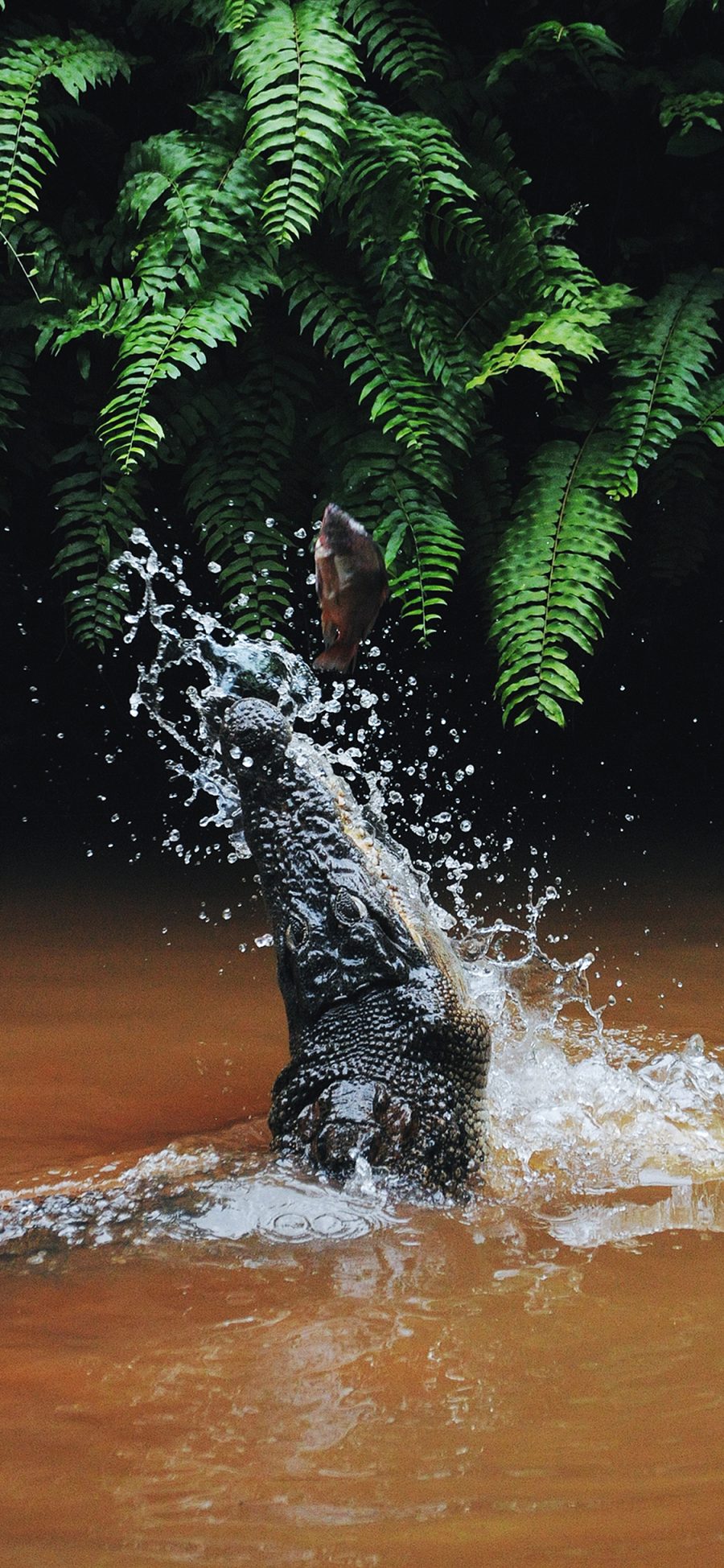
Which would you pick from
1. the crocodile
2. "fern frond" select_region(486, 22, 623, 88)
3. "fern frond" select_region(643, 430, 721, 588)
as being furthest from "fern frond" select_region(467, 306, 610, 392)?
the crocodile

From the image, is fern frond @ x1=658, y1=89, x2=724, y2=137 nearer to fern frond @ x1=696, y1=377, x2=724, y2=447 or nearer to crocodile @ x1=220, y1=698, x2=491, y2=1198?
fern frond @ x1=696, y1=377, x2=724, y2=447

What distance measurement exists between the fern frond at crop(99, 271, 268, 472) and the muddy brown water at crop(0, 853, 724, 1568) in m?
2.14

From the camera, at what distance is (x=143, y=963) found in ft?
15.1

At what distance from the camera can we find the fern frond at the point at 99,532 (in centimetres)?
490

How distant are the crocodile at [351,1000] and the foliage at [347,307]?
1.82 metres

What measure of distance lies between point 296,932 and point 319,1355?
2.93 feet

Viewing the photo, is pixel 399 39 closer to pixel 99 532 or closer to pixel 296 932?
pixel 99 532

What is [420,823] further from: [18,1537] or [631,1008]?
[18,1537]

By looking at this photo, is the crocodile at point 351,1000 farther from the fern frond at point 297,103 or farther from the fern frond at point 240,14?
the fern frond at point 240,14

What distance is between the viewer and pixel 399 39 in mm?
5047

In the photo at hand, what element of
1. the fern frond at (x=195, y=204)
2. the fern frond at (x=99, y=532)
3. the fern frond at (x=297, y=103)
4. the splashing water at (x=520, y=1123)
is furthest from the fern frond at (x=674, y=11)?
the splashing water at (x=520, y=1123)

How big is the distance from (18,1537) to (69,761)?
188 inches

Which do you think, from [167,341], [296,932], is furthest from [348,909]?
[167,341]

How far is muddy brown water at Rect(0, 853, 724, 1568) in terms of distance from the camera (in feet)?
5.95
